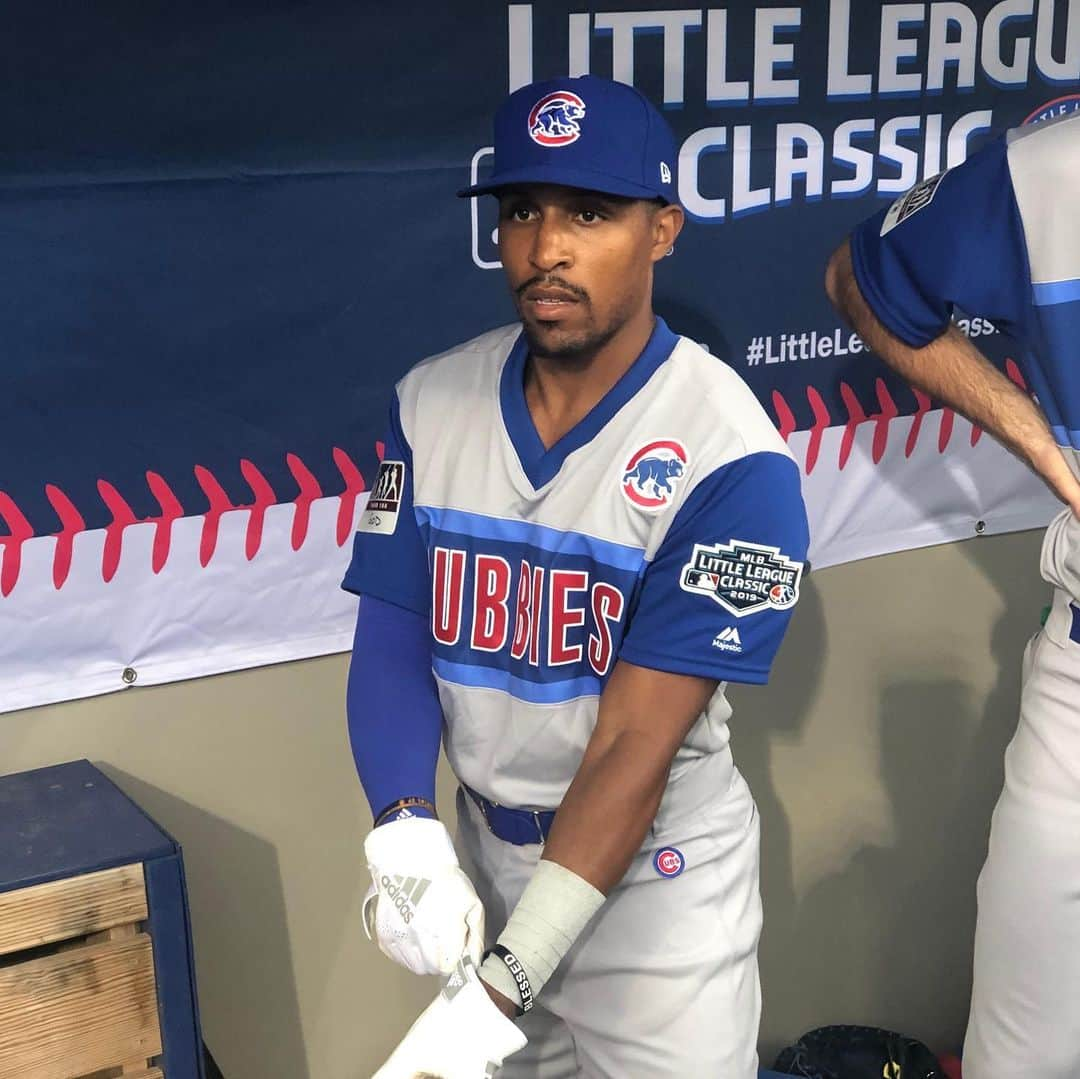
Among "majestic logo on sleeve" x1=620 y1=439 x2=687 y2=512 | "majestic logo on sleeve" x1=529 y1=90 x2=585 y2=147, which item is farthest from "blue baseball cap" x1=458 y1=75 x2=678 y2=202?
"majestic logo on sleeve" x1=620 y1=439 x2=687 y2=512

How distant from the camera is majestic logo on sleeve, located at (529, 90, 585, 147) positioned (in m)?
1.42

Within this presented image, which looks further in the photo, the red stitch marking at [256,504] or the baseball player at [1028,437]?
→ the red stitch marking at [256,504]

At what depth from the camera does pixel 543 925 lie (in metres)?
1.34

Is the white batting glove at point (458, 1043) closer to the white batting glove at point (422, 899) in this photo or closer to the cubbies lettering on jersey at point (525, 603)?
the white batting glove at point (422, 899)

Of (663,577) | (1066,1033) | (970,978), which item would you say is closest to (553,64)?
(663,577)

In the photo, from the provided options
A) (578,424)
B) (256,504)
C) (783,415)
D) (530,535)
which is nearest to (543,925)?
(530,535)

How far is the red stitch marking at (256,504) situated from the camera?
6.36ft

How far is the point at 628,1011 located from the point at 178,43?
1170 millimetres

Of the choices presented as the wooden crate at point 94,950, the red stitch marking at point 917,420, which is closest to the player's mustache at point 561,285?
the wooden crate at point 94,950

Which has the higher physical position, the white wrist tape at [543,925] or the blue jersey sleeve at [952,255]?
the blue jersey sleeve at [952,255]

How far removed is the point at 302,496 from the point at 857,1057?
52.1 inches

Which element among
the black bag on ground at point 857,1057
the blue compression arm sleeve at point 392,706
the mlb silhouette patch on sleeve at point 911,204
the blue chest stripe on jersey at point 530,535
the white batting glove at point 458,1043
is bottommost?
the black bag on ground at point 857,1057

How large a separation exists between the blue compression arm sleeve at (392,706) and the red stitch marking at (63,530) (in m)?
0.44

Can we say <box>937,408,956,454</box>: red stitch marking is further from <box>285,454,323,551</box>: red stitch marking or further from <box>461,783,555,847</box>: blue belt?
<box>461,783,555,847</box>: blue belt
